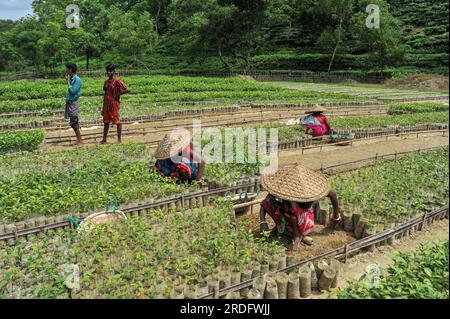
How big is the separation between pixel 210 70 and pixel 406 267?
36.3 metres

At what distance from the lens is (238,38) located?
39000mm

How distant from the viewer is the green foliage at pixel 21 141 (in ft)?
35.0

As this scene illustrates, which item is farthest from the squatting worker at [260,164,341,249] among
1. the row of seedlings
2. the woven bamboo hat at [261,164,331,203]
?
the row of seedlings

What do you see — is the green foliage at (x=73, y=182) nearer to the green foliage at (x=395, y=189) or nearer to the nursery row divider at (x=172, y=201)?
the nursery row divider at (x=172, y=201)

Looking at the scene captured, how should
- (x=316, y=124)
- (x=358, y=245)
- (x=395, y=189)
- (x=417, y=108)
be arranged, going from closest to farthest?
(x=358, y=245) → (x=395, y=189) → (x=316, y=124) → (x=417, y=108)

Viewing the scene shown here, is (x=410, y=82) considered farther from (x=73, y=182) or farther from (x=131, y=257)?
(x=131, y=257)

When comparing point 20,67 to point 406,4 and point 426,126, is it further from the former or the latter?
point 406,4

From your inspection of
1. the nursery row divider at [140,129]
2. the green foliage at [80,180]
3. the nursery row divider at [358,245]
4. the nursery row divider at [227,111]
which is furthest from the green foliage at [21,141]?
the nursery row divider at [358,245]

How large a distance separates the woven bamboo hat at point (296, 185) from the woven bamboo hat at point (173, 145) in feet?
6.64

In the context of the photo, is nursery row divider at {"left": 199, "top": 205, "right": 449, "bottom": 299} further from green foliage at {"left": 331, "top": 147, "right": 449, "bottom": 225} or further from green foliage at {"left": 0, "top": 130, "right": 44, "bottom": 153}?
green foliage at {"left": 0, "top": 130, "right": 44, "bottom": 153}

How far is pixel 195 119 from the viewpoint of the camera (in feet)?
55.4

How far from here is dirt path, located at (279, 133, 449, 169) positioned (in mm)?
10844

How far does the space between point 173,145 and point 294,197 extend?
9.09 feet

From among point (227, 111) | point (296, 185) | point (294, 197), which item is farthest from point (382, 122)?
point (294, 197)
